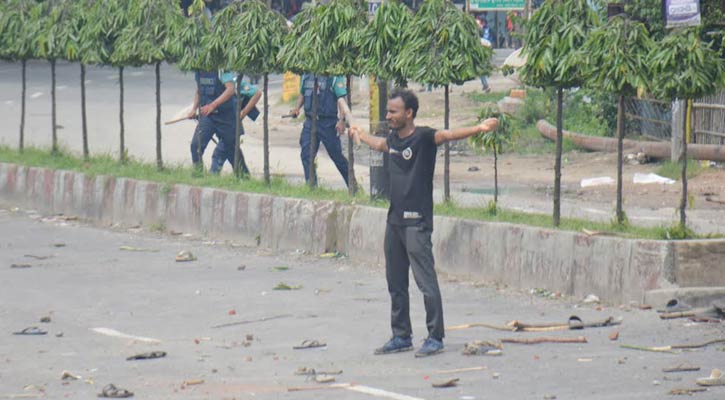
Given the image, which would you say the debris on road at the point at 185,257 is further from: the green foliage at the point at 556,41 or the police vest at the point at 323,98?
the green foliage at the point at 556,41

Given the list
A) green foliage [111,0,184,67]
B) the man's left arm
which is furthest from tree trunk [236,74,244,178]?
the man's left arm

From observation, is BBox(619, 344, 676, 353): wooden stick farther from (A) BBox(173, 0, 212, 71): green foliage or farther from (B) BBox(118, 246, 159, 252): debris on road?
(A) BBox(173, 0, 212, 71): green foliage

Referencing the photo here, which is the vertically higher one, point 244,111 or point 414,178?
point 244,111

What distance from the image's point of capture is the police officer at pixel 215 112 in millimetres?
17625

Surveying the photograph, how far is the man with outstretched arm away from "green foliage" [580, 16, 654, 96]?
7.81ft

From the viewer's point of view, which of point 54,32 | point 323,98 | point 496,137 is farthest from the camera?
point 54,32

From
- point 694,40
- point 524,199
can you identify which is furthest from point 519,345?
point 524,199

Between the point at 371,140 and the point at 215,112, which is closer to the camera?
the point at 371,140

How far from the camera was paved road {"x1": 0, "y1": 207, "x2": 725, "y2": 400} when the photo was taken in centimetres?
878

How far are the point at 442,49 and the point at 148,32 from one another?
17.4 feet

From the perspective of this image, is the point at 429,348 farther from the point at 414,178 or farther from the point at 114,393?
the point at 114,393

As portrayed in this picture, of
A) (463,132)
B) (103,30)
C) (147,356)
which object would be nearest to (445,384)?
(463,132)

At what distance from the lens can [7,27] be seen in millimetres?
20641

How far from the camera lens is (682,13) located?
38.6 ft
